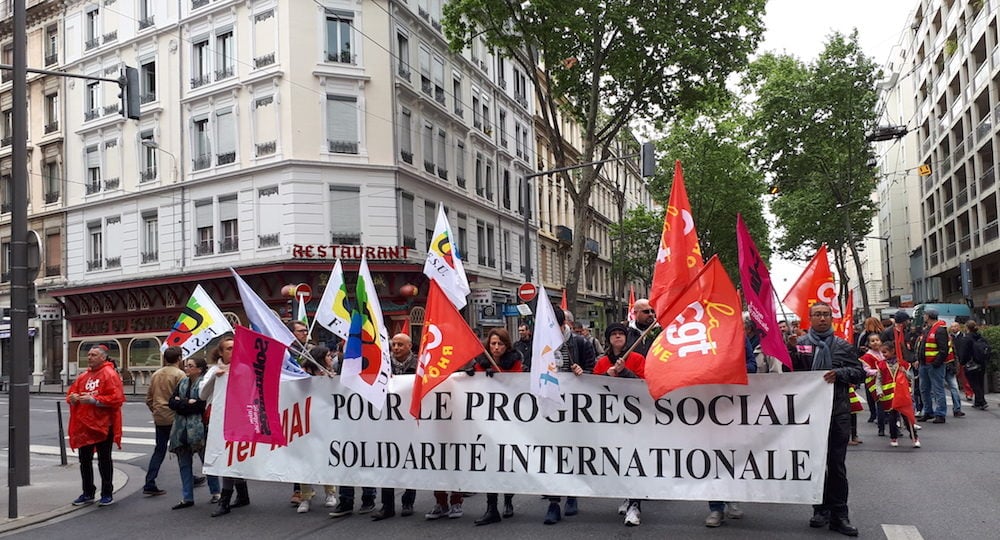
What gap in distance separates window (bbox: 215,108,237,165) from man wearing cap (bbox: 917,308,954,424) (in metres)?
22.0

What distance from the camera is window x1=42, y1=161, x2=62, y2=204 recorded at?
35.1 meters

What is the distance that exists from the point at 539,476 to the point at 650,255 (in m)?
46.6

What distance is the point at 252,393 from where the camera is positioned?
7.70 meters

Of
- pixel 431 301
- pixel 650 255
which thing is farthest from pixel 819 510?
pixel 650 255

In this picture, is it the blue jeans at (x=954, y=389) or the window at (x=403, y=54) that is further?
the window at (x=403, y=54)

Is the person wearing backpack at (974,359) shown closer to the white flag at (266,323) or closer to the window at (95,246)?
the white flag at (266,323)

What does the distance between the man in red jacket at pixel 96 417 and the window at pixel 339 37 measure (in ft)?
69.3

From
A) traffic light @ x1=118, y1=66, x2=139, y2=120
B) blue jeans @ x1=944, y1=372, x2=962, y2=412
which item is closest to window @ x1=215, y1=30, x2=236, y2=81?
traffic light @ x1=118, y1=66, x2=139, y2=120

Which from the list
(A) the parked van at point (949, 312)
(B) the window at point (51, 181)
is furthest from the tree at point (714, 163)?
(B) the window at point (51, 181)

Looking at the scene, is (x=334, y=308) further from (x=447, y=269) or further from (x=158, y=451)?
(x=158, y=451)

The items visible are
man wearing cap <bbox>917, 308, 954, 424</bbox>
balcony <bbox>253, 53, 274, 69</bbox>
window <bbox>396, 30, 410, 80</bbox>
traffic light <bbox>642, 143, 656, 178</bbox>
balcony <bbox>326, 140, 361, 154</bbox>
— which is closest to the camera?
man wearing cap <bbox>917, 308, 954, 424</bbox>

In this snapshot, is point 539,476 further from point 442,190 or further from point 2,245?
point 2,245

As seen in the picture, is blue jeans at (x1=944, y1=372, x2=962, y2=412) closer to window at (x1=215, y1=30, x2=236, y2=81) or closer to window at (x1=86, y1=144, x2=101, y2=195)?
window at (x1=215, y1=30, x2=236, y2=81)

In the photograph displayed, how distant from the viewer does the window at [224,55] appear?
2922 centimetres
